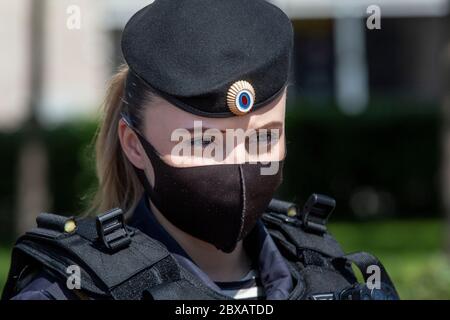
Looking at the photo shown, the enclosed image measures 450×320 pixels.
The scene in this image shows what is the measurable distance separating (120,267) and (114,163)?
0.43 meters

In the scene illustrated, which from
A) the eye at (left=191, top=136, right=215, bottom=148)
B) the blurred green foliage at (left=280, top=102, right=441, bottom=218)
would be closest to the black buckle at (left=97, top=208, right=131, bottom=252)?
the eye at (left=191, top=136, right=215, bottom=148)

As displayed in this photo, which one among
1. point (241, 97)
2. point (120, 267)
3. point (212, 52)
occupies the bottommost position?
point (120, 267)

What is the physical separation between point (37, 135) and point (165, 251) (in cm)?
722

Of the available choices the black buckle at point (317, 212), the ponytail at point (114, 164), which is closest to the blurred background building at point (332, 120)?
the black buckle at point (317, 212)

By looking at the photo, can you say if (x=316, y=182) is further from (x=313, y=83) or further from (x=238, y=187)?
(x=238, y=187)

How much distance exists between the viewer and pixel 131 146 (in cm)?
226

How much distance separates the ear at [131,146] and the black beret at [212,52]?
17 cm

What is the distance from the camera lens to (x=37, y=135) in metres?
9.11

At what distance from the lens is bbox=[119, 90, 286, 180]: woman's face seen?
81.2 inches

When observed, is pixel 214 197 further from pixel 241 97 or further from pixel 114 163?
pixel 114 163

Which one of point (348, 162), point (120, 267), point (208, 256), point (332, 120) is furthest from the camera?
point (332, 120)

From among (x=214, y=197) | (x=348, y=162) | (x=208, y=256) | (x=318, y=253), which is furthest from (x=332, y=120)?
(x=214, y=197)
